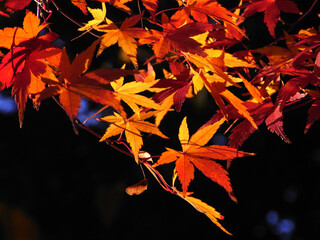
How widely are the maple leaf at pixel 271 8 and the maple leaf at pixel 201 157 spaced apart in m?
0.27

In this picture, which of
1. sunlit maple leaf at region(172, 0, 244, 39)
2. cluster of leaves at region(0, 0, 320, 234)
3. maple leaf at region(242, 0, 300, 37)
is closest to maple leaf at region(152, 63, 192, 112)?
cluster of leaves at region(0, 0, 320, 234)

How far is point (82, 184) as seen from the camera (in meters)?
2.83

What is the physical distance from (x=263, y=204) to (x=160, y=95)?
8.60 feet

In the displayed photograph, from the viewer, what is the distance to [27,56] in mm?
610

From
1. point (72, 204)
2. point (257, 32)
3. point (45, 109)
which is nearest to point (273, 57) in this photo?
point (257, 32)

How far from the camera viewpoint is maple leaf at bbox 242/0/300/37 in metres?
0.80

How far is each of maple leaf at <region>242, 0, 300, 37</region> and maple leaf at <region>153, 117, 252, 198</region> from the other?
275 mm

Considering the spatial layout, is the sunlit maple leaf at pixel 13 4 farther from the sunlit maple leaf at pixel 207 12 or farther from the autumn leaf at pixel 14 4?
the sunlit maple leaf at pixel 207 12

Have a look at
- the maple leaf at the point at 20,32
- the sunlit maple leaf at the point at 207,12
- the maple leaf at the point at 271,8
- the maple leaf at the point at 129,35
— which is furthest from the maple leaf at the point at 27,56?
the maple leaf at the point at 271,8

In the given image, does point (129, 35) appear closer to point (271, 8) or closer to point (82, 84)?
point (82, 84)

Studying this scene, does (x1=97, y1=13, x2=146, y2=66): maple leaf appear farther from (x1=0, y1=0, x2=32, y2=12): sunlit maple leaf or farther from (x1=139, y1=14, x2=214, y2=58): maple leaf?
(x1=0, y1=0, x2=32, y2=12): sunlit maple leaf

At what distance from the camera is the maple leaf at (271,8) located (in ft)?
2.63

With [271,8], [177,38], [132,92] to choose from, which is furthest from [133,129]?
[271,8]

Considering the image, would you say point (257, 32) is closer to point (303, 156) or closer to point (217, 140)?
point (217, 140)
